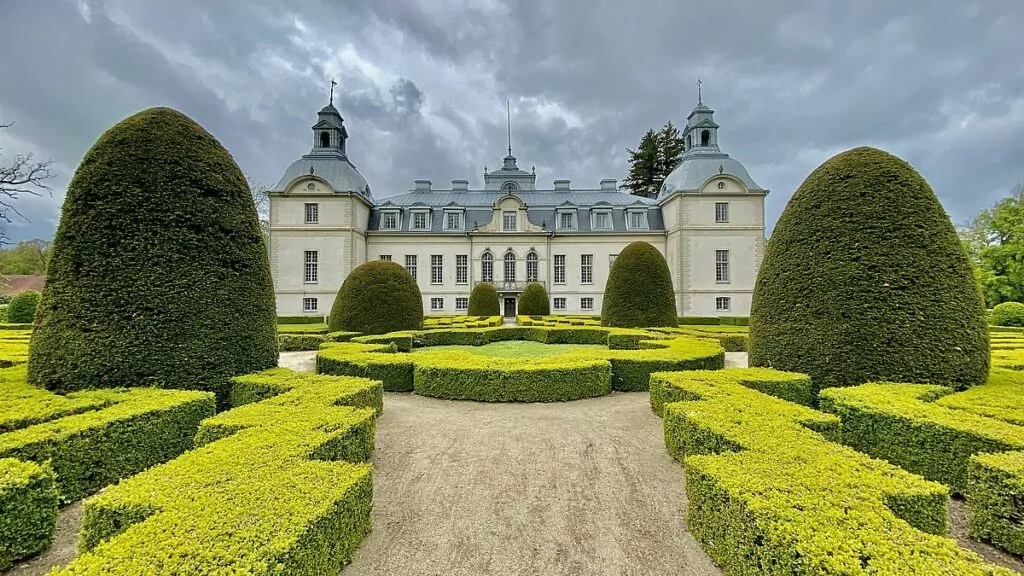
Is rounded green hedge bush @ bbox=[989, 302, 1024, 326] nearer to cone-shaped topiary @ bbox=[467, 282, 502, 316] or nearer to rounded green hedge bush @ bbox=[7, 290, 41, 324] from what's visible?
cone-shaped topiary @ bbox=[467, 282, 502, 316]

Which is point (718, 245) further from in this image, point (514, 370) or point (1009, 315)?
point (514, 370)

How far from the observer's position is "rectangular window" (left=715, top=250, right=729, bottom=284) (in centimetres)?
3166

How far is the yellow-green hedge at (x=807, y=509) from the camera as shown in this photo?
2080 mm

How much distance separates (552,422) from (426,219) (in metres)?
30.3

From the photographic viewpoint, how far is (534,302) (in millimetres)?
27250

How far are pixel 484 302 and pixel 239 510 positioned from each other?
74.8 feet

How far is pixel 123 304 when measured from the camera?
539cm

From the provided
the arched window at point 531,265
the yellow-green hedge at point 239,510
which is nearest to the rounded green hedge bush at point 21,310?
the yellow-green hedge at point 239,510

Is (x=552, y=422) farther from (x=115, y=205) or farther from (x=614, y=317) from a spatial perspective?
(x=614, y=317)

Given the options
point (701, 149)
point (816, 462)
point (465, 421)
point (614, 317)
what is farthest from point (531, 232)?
point (816, 462)

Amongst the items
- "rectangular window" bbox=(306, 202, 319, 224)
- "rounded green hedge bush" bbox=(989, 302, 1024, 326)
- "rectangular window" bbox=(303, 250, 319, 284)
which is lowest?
"rounded green hedge bush" bbox=(989, 302, 1024, 326)

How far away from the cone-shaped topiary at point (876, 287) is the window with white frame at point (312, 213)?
30.9m

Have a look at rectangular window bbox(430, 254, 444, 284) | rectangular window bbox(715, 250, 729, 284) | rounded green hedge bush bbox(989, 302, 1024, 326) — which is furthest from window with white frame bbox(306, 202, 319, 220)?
rounded green hedge bush bbox(989, 302, 1024, 326)

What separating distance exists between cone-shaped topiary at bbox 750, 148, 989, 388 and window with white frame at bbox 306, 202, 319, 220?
30.9 metres
